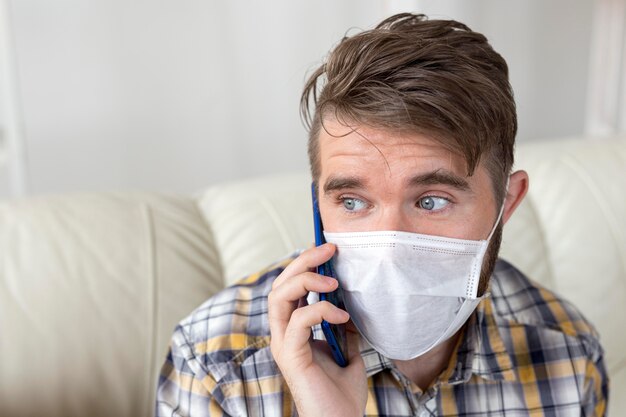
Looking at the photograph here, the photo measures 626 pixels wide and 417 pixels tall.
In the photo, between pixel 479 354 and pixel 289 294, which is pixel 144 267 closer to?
pixel 289 294

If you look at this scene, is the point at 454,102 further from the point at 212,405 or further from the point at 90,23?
the point at 90,23

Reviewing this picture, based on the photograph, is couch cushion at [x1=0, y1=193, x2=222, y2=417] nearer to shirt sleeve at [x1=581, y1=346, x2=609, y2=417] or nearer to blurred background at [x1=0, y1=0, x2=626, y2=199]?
shirt sleeve at [x1=581, y1=346, x2=609, y2=417]

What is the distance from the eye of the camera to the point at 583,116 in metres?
3.62

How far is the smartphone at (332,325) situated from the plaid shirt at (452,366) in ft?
0.26

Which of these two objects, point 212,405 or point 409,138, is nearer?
point 409,138

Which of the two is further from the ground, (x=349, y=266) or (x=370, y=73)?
(x=370, y=73)

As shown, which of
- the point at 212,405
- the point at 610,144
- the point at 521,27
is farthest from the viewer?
the point at 521,27

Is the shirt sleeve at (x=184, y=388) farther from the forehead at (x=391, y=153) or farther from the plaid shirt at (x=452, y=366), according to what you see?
the forehead at (x=391, y=153)

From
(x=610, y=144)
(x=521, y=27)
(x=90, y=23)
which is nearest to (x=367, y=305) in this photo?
(x=610, y=144)

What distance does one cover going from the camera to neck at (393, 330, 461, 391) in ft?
4.37

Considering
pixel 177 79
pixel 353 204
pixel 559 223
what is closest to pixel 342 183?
pixel 353 204

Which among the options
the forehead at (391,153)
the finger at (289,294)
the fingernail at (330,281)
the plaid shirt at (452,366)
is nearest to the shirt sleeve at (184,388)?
the plaid shirt at (452,366)

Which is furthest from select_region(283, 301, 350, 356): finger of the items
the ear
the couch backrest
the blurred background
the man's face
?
the blurred background

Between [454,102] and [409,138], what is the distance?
78mm
